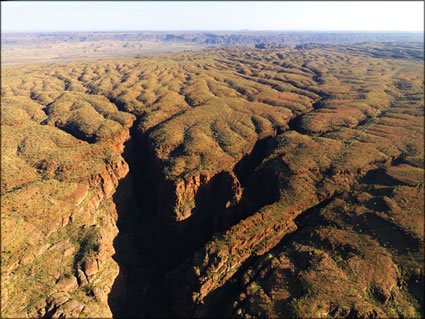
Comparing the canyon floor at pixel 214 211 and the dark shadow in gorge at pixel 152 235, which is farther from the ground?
the canyon floor at pixel 214 211

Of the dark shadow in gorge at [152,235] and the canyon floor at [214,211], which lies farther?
the dark shadow in gorge at [152,235]

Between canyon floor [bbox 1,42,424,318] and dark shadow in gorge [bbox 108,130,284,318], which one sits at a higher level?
canyon floor [bbox 1,42,424,318]

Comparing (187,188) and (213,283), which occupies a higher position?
(187,188)

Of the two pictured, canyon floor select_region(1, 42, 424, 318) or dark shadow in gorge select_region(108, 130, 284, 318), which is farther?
dark shadow in gorge select_region(108, 130, 284, 318)

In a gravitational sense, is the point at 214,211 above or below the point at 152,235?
above

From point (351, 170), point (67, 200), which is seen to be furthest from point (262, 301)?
point (67, 200)

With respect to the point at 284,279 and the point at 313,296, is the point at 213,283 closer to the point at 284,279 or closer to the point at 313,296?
the point at 284,279

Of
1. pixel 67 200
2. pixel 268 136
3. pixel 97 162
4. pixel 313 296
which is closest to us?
pixel 313 296

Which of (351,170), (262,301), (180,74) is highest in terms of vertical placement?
(180,74)
